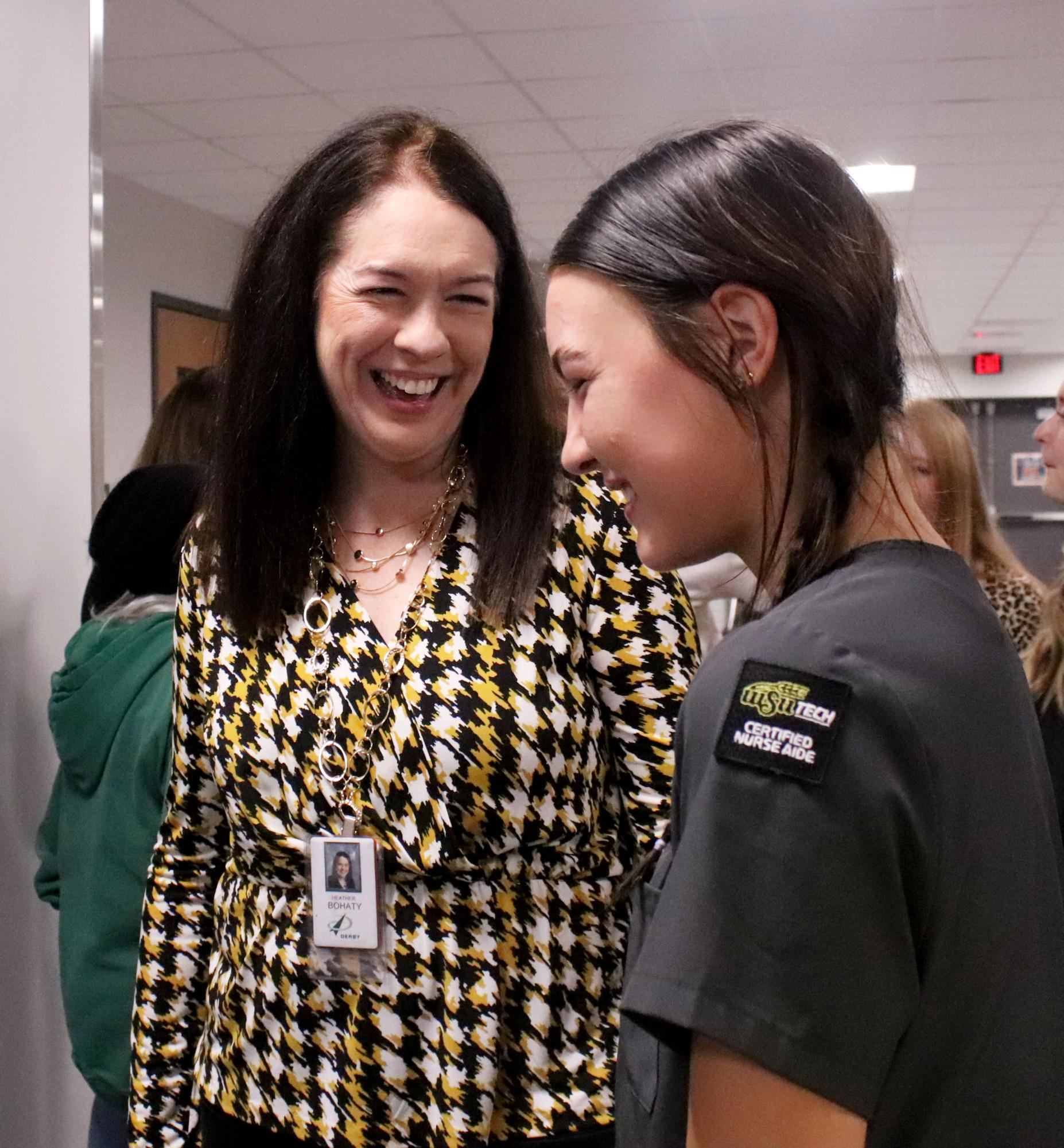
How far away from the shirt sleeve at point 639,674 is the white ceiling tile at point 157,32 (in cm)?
366

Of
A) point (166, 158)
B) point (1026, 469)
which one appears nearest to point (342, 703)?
point (166, 158)

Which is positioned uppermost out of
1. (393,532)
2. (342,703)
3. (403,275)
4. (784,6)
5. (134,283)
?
(784,6)

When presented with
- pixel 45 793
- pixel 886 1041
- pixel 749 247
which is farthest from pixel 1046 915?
pixel 45 793

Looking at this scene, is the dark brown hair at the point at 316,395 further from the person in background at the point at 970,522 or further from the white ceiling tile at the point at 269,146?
the white ceiling tile at the point at 269,146

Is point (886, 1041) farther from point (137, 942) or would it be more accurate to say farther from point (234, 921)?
point (137, 942)

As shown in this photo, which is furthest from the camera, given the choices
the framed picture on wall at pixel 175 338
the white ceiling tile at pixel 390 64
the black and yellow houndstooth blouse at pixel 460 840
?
the framed picture on wall at pixel 175 338

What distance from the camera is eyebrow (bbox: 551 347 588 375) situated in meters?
0.79

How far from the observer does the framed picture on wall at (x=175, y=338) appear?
644cm

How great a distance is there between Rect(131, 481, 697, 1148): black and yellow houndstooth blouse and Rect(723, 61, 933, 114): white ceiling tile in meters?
4.11

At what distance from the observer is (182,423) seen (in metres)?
2.20

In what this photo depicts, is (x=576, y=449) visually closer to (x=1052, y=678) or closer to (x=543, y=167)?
(x=1052, y=678)

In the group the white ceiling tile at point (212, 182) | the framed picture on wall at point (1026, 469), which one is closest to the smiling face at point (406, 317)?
the white ceiling tile at point (212, 182)

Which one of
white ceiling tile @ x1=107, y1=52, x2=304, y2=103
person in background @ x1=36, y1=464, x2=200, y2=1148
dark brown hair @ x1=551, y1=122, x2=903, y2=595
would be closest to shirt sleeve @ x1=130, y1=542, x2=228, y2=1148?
person in background @ x1=36, y1=464, x2=200, y2=1148

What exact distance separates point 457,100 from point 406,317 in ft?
13.9
